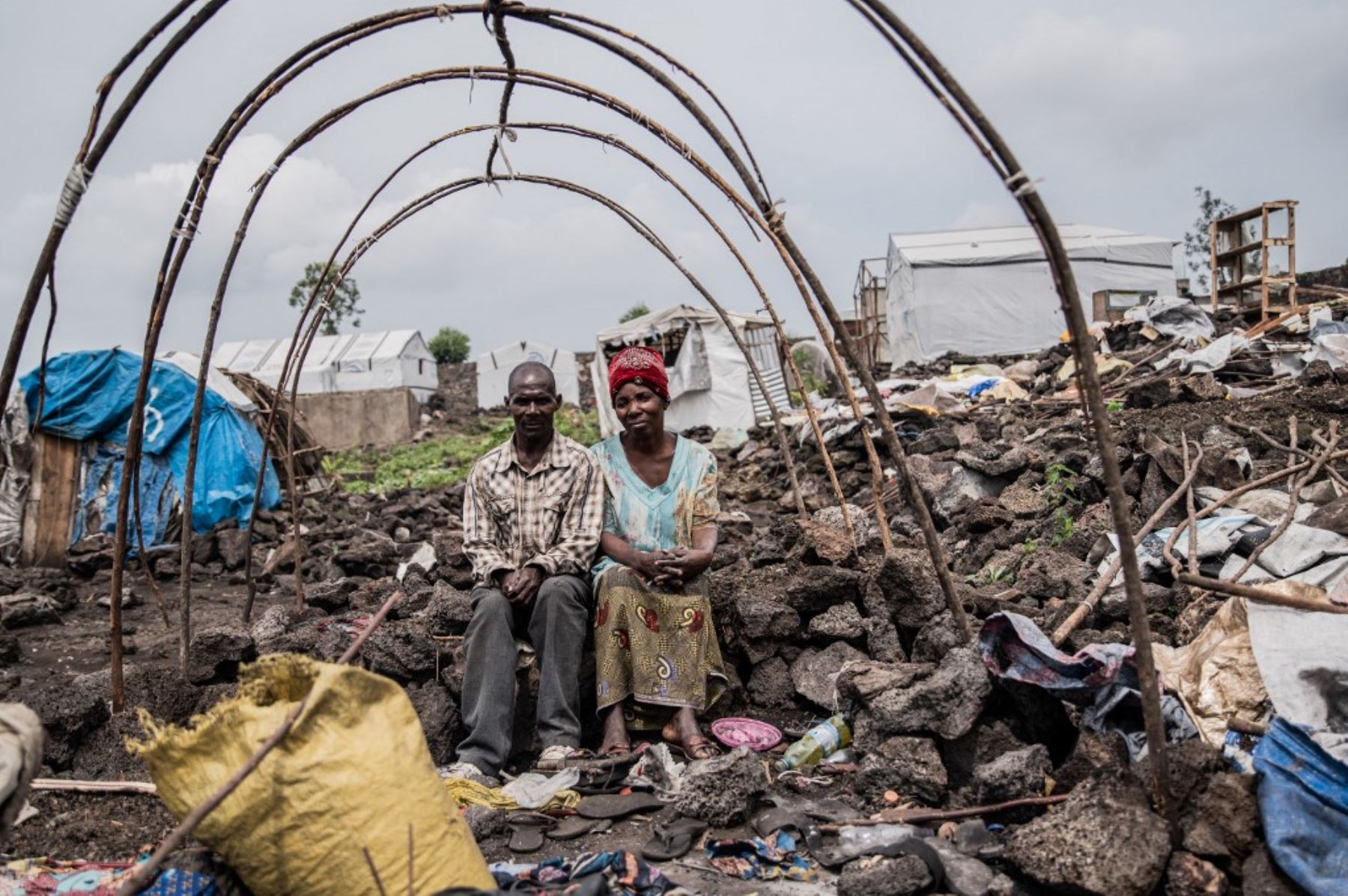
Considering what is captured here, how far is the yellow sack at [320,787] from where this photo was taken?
6.69ft

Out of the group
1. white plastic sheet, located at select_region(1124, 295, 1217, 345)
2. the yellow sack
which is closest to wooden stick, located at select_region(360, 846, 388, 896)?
the yellow sack

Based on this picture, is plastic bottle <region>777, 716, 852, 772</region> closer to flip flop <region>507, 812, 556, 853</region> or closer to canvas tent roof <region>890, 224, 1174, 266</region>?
flip flop <region>507, 812, 556, 853</region>

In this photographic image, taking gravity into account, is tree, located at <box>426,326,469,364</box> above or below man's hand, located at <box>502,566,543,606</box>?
above

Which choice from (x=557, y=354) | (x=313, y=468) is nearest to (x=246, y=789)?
(x=313, y=468)

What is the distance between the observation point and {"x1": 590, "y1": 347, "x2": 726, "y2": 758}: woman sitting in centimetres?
378

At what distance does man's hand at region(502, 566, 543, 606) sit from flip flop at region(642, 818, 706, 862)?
1.12 meters

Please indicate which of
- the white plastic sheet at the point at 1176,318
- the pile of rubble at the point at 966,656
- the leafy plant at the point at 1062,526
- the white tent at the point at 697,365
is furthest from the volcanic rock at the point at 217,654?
the white tent at the point at 697,365

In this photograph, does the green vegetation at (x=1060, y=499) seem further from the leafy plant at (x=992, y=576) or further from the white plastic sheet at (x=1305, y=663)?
the white plastic sheet at (x=1305, y=663)

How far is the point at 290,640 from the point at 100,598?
190 inches

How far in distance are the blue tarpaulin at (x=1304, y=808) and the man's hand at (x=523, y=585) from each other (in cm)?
251

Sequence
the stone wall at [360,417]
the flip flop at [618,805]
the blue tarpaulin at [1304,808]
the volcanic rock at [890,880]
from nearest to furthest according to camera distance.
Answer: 1. the blue tarpaulin at [1304,808]
2. the volcanic rock at [890,880]
3. the flip flop at [618,805]
4. the stone wall at [360,417]

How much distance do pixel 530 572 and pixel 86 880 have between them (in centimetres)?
177

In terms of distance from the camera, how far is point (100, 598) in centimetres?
814

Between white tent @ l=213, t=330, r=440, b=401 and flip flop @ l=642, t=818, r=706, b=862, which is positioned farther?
white tent @ l=213, t=330, r=440, b=401
